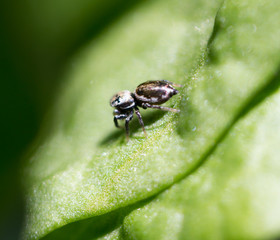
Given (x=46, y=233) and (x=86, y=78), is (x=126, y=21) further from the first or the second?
(x=46, y=233)

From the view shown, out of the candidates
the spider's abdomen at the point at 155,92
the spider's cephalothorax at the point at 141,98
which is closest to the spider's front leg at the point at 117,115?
the spider's cephalothorax at the point at 141,98

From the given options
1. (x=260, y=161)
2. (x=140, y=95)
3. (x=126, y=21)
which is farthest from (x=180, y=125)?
(x=126, y=21)

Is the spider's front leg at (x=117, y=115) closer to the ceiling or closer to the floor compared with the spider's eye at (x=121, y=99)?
closer to the floor

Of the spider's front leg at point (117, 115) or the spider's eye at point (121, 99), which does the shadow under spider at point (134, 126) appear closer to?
the spider's front leg at point (117, 115)

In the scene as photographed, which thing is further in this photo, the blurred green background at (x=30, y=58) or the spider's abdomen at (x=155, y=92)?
the blurred green background at (x=30, y=58)

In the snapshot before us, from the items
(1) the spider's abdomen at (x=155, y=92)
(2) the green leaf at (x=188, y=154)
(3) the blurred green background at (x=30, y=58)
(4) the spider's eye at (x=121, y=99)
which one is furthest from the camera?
(3) the blurred green background at (x=30, y=58)

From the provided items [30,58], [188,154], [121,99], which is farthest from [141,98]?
[30,58]

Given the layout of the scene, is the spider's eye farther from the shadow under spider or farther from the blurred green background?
the blurred green background
